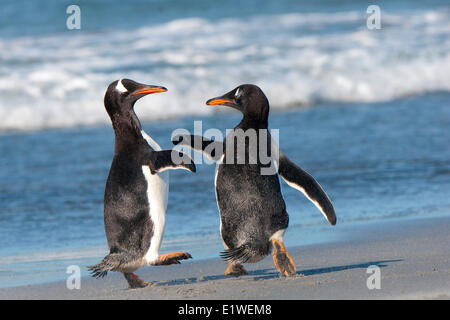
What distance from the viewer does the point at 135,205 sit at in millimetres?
4523

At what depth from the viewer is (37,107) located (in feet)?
36.5

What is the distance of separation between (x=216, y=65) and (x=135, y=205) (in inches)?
359

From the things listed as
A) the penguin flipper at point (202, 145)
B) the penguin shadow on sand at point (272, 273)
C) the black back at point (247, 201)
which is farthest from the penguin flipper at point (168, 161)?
the penguin shadow on sand at point (272, 273)

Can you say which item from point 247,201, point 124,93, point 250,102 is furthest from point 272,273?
point 124,93

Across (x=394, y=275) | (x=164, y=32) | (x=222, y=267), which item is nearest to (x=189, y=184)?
(x=222, y=267)

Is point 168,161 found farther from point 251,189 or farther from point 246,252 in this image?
point 246,252

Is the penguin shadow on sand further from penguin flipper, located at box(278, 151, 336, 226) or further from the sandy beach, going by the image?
penguin flipper, located at box(278, 151, 336, 226)

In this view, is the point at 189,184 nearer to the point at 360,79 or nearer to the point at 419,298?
the point at 419,298

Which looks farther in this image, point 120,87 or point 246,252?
point 120,87

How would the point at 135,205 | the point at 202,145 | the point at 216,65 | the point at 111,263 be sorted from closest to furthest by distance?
the point at 111,263 < the point at 135,205 < the point at 202,145 < the point at 216,65

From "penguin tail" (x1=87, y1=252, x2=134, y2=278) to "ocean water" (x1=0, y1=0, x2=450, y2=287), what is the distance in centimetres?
50

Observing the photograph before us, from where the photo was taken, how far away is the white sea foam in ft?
37.9

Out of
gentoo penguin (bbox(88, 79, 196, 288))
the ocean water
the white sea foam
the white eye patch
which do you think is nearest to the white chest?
gentoo penguin (bbox(88, 79, 196, 288))
